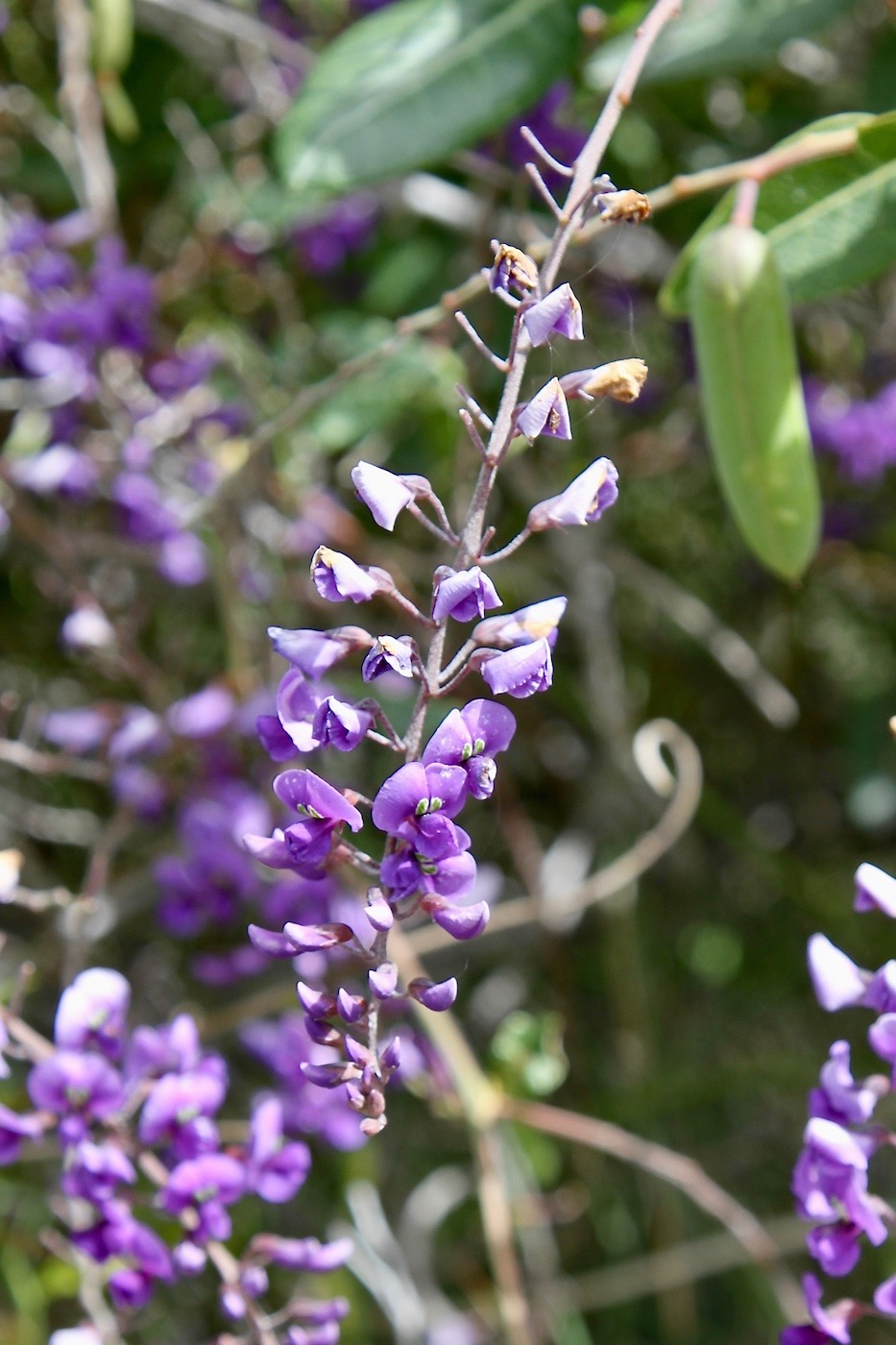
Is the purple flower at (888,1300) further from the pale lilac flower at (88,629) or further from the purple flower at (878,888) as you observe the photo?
the pale lilac flower at (88,629)

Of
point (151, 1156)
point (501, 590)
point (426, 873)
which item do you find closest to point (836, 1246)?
point (426, 873)

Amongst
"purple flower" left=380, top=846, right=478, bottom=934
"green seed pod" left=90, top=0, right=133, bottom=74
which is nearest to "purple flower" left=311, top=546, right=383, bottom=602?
"purple flower" left=380, top=846, right=478, bottom=934

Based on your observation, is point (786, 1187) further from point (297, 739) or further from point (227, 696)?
point (297, 739)

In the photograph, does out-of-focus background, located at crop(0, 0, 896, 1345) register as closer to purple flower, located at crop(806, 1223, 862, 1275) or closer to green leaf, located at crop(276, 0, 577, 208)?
green leaf, located at crop(276, 0, 577, 208)

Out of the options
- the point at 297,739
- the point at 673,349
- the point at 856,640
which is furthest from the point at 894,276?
the point at 297,739

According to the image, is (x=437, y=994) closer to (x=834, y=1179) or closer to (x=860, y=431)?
(x=834, y=1179)

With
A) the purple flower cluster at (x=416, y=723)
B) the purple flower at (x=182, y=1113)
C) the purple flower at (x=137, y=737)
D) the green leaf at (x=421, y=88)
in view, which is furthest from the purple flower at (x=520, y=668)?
the purple flower at (x=137, y=737)
